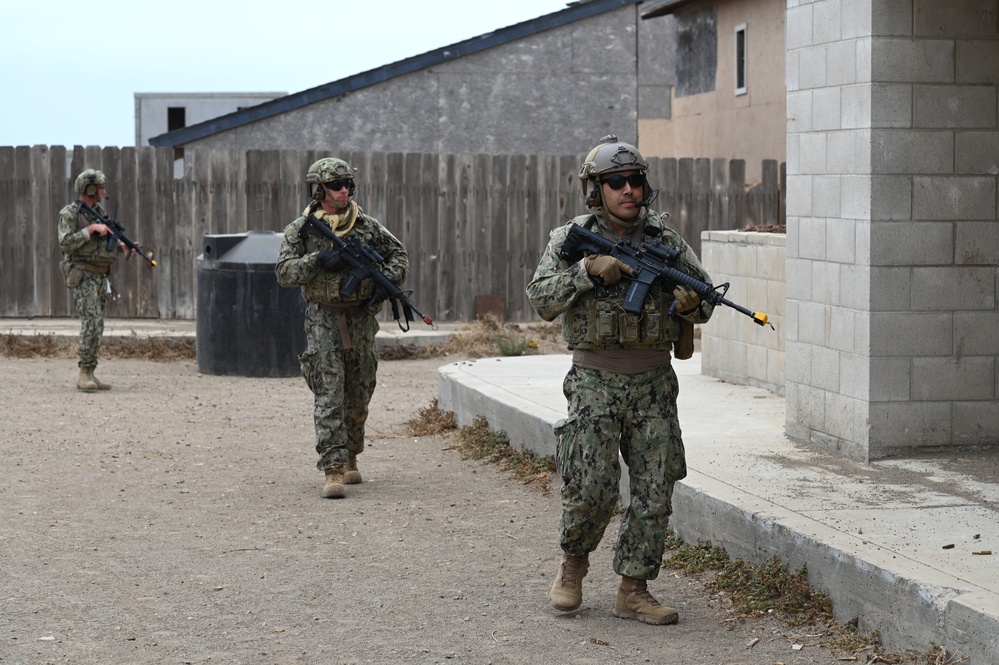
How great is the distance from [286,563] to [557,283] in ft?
6.80

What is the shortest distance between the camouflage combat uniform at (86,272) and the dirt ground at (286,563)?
1870mm

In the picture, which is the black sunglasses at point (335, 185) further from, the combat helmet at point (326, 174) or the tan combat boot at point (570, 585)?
the tan combat boot at point (570, 585)

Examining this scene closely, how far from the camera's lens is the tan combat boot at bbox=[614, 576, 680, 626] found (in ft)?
18.9

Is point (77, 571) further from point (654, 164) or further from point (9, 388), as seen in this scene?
point (654, 164)

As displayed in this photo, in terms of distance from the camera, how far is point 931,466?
753 centimetres

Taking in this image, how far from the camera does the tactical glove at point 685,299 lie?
5.63 metres

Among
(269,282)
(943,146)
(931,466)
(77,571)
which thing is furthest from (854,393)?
(269,282)

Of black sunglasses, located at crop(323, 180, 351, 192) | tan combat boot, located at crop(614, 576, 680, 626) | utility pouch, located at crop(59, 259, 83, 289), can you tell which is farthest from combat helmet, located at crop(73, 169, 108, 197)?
tan combat boot, located at crop(614, 576, 680, 626)

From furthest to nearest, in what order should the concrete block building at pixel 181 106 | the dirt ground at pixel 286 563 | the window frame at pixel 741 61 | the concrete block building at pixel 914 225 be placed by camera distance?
1. the concrete block building at pixel 181 106
2. the window frame at pixel 741 61
3. the concrete block building at pixel 914 225
4. the dirt ground at pixel 286 563

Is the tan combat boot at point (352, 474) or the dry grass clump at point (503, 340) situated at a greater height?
the dry grass clump at point (503, 340)

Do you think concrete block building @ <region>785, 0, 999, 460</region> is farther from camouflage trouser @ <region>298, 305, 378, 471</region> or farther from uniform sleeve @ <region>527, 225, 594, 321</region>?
camouflage trouser @ <region>298, 305, 378, 471</region>

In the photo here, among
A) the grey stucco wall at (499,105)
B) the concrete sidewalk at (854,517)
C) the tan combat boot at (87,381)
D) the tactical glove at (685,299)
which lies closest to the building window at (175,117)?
the grey stucco wall at (499,105)

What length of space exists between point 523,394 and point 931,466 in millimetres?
3341

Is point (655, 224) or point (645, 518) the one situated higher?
point (655, 224)
